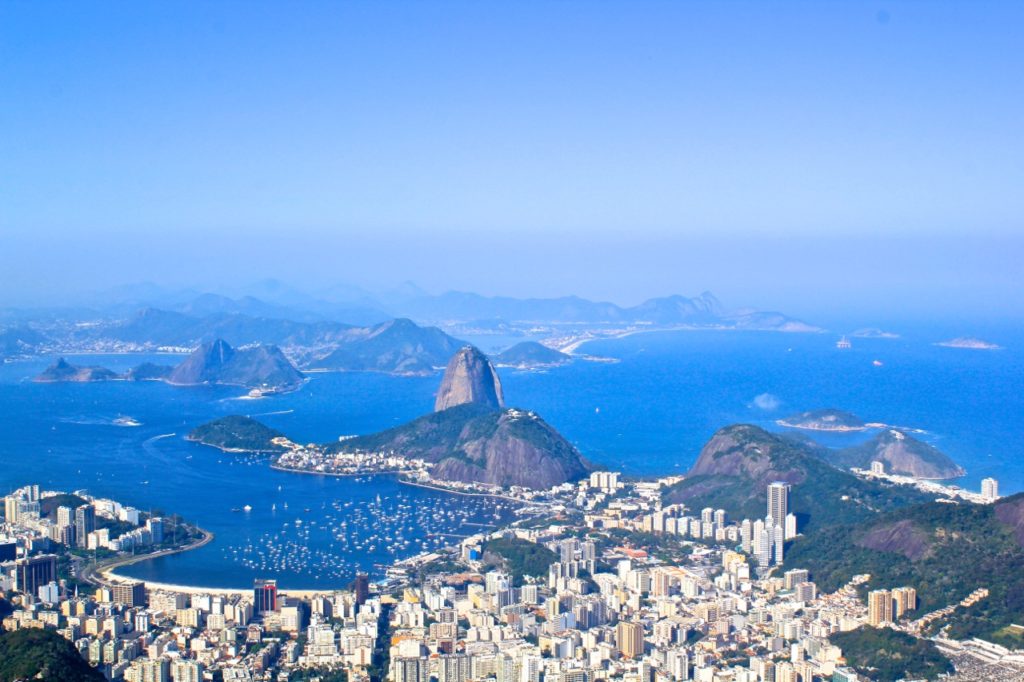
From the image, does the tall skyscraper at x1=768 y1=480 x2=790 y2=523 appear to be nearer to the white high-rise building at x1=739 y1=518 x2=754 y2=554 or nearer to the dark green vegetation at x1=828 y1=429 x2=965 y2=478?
the white high-rise building at x1=739 y1=518 x2=754 y2=554

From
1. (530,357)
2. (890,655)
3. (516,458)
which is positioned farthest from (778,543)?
(530,357)

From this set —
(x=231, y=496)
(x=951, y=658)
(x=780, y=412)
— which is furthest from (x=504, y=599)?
(x=780, y=412)

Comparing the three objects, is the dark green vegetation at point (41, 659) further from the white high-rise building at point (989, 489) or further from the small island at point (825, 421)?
the small island at point (825, 421)

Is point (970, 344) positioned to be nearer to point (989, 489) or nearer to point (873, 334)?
point (873, 334)

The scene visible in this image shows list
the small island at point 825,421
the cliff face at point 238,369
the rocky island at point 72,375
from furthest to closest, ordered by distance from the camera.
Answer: the cliff face at point 238,369
the rocky island at point 72,375
the small island at point 825,421

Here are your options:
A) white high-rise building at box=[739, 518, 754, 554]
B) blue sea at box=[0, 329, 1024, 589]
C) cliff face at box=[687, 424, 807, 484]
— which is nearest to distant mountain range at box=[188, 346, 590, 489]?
blue sea at box=[0, 329, 1024, 589]

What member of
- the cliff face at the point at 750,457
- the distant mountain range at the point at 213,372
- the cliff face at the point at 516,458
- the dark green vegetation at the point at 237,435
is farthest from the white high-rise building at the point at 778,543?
the distant mountain range at the point at 213,372
